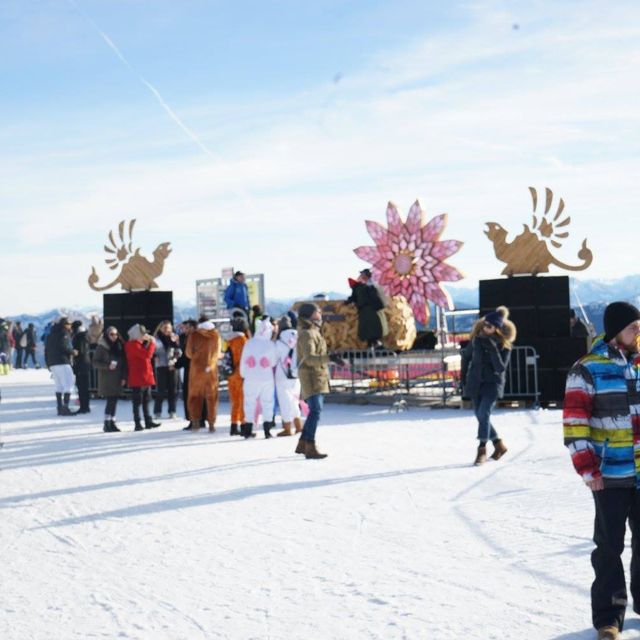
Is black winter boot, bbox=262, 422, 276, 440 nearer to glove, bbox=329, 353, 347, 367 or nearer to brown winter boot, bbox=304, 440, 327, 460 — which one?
brown winter boot, bbox=304, 440, 327, 460

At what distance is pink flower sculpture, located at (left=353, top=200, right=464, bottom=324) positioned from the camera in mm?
19094

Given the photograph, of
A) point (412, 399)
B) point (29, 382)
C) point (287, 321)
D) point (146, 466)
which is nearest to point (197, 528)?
point (146, 466)

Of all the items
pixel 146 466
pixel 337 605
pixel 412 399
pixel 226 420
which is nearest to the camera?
pixel 337 605

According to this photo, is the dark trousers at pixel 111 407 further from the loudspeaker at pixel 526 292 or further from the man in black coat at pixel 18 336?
the man in black coat at pixel 18 336

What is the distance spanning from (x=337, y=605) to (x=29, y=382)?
81.7 ft

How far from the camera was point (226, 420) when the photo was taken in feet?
53.3

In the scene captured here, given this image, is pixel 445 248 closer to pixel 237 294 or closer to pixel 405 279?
pixel 405 279

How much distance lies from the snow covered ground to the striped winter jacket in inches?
31.1

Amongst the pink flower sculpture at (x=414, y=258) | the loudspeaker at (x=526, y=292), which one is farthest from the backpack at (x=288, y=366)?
the pink flower sculpture at (x=414, y=258)

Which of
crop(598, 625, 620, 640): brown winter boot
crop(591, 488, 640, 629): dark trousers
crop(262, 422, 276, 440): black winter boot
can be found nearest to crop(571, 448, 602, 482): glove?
crop(591, 488, 640, 629): dark trousers

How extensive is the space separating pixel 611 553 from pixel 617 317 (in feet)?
3.70

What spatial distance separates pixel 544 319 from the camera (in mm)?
16719

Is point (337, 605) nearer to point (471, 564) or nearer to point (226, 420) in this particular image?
point (471, 564)

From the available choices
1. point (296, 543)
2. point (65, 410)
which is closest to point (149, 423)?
point (65, 410)
